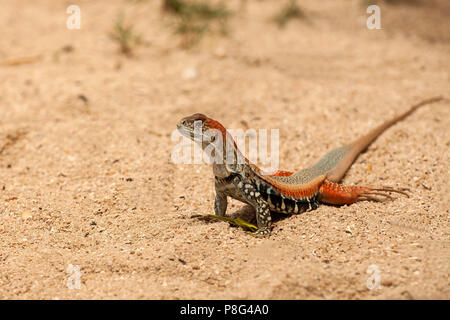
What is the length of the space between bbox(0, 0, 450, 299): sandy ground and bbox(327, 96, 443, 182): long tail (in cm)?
9

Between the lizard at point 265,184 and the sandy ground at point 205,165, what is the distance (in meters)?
0.13

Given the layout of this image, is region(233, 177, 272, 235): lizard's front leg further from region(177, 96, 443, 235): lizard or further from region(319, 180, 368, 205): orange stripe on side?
region(319, 180, 368, 205): orange stripe on side

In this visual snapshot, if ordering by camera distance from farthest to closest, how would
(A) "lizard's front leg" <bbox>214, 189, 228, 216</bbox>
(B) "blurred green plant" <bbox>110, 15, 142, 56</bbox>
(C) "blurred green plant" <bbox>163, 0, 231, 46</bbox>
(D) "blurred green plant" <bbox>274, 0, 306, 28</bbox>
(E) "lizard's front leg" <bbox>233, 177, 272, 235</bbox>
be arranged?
(D) "blurred green plant" <bbox>274, 0, 306, 28</bbox> → (C) "blurred green plant" <bbox>163, 0, 231, 46</bbox> → (B) "blurred green plant" <bbox>110, 15, 142, 56</bbox> → (A) "lizard's front leg" <bbox>214, 189, 228, 216</bbox> → (E) "lizard's front leg" <bbox>233, 177, 272, 235</bbox>

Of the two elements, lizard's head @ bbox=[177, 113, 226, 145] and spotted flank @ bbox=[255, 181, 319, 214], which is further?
spotted flank @ bbox=[255, 181, 319, 214]

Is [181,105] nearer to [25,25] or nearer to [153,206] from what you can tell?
[153,206]

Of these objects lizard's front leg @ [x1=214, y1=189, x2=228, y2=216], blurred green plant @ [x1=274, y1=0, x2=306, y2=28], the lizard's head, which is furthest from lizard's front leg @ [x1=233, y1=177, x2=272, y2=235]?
blurred green plant @ [x1=274, y1=0, x2=306, y2=28]

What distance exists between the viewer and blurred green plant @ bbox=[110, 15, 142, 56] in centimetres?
680

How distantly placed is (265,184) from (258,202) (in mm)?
146

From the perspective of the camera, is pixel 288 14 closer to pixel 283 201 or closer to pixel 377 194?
pixel 377 194

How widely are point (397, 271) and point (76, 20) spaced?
21.8 feet

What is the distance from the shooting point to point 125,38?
679 centimetres

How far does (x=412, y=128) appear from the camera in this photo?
16.2 ft

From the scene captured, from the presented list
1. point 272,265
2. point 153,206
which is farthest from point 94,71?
point 272,265

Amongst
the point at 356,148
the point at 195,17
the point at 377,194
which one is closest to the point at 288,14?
the point at 195,17
